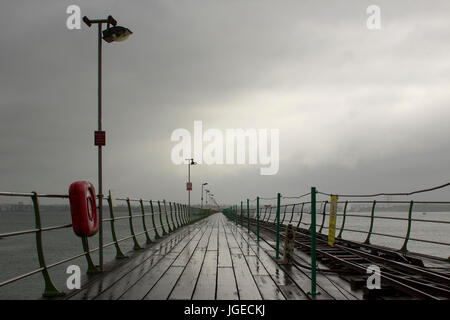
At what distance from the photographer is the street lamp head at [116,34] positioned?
20.5 feet

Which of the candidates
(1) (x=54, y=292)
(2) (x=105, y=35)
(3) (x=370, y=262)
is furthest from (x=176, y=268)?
(2) (x=105, y=35)

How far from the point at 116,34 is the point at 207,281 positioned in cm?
448

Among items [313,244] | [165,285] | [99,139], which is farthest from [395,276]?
[99,139]

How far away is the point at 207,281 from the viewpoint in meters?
5.16

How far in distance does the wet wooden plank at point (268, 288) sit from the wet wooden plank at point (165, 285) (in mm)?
1194

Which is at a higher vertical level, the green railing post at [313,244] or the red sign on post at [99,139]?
the red sign on post at [99,139]

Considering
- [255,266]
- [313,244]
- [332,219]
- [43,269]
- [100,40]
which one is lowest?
[255,266]

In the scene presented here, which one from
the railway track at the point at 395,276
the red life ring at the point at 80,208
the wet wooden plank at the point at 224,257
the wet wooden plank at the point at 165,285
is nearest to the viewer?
the railway track at the point at 395,276

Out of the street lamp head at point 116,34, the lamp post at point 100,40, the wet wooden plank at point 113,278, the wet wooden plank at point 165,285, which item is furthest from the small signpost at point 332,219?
the street lamp head at point 116,34

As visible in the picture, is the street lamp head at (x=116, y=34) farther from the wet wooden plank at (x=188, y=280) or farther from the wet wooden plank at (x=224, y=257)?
the wet wooden plank at (x=224, y=257)

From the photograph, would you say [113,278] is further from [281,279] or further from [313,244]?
[313,244]
